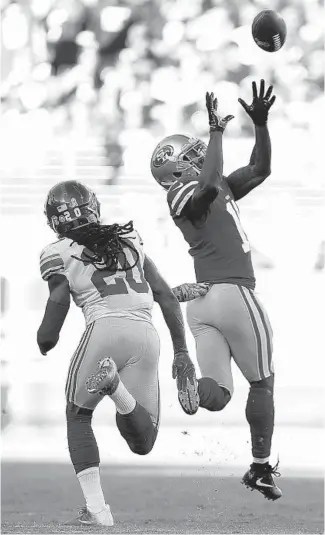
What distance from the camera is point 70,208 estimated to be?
3.69 m

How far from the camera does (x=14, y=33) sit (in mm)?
10375

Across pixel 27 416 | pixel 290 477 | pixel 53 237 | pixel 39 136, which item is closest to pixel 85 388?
pixel 290 477

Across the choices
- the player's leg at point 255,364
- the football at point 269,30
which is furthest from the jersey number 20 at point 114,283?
the football at point 269,30

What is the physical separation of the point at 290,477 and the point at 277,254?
9.43 ft

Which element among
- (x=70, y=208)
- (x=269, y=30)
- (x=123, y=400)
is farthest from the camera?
(x=269, y=30)

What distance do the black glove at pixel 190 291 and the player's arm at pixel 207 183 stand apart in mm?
263

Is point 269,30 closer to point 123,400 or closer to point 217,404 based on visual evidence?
point 217,404

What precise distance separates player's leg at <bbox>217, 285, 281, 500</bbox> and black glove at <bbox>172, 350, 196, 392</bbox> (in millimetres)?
236

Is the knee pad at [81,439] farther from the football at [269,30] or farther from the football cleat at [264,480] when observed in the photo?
the football at [269,30]

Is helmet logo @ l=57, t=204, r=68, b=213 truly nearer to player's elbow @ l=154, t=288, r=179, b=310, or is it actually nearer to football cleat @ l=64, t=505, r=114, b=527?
player's elbow @ l=154, t=288, r=179, b=310

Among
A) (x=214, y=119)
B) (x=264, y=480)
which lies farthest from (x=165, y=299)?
(x=264, y=480)

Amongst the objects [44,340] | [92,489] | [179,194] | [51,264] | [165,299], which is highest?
[179,194]

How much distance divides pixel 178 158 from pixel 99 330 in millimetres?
868

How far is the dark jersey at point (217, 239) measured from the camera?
156 inches
